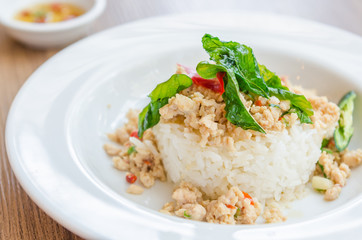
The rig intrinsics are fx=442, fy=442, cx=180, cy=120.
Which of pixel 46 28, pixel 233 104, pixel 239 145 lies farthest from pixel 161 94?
pixel 46 28

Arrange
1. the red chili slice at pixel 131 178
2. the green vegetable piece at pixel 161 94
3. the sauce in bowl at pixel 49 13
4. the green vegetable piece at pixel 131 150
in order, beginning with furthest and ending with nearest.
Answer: the sauce in bowl at pixel 49 13, the green vegetable piece at pixel 131 150, the red chili slice at pixel 131 178, the green vegetable piece at pixel 161 94

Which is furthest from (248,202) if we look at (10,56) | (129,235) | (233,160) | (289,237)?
(10,56)

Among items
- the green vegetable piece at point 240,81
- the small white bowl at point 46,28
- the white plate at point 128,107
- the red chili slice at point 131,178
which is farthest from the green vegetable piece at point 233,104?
the small white bowl at point 46,28

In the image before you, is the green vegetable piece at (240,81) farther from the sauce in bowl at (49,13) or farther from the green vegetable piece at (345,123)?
the sauce in bowl at (49,13)

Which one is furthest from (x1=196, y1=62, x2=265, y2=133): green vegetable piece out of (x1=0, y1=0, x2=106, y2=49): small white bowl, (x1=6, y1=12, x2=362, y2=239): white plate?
(x1=0, y1=0, x2=106, y2=49): small white bowl

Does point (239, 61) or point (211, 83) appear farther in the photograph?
point (211, 83)

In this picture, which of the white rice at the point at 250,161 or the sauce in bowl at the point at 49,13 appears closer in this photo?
the white rice at the point at 250,161

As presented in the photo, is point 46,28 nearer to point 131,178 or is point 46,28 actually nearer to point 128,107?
point 128,107

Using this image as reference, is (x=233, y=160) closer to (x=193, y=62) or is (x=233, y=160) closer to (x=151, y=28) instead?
(x=193, y=62)
